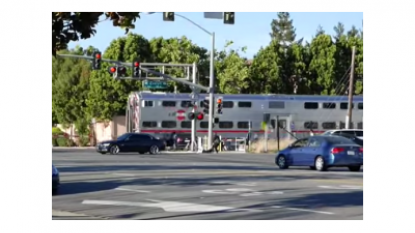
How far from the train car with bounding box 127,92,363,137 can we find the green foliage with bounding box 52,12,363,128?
3.29m

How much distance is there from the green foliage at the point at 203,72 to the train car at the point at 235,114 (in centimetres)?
329

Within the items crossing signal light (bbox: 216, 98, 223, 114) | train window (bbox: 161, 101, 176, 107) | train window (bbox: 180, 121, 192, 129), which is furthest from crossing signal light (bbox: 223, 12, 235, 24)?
train window (bbox: 180, 121, 192, 129)

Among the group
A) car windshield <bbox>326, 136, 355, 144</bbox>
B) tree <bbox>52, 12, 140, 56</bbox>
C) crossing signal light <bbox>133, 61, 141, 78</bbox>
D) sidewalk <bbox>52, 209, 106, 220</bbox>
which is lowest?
sidewalk <bbox>52, 209, 106, 220</bbox>

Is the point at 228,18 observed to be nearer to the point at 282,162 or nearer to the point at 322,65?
the point at 282,162

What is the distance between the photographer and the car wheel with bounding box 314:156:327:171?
28.8 m

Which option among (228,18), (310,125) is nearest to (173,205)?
(228,18)

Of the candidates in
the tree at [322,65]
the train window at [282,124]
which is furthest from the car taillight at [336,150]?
the tree at [322,65]

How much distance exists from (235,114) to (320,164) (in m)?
27.4

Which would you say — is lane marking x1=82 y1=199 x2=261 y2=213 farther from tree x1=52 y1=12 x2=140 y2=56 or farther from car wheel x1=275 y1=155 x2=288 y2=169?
car wheel x1=275 y1=155 x2=288 y2=169

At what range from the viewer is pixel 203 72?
6744 cm

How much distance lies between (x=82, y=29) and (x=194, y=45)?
185 ft

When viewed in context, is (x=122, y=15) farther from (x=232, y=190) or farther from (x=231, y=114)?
(x=231, y=114)

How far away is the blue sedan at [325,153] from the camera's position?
2867cm
